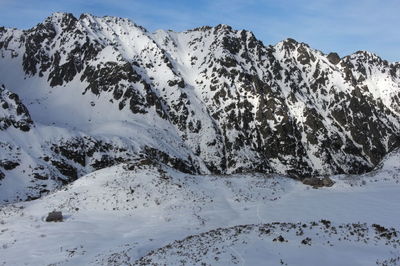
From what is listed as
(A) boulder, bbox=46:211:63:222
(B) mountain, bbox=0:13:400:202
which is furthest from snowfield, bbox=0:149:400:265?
(B) mountain, bbox=0:13:400:202

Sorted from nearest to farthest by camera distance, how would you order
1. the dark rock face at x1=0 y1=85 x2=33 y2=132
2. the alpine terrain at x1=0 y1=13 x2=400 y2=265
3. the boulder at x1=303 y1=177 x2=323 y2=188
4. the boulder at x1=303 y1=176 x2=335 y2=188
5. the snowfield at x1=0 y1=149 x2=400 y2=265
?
the snowfield at x1=0 y1=149 x2=400 y2=265 < the alpine terrain at x1=0 y1=13 x2=400 y2=265 < the boulder at x1=303 y1=176 x2=335 y2=188 < the boulder at x1=303 y1=177 x2=323 y2=188 < the dark rock face at x1=0 y1=85 x2=33 y2=132

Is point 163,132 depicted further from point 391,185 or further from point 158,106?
point 391,185

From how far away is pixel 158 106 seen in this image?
163375mm

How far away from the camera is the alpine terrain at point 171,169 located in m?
23.8

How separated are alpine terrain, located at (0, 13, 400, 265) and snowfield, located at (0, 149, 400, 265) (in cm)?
14

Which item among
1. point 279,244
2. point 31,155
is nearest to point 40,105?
point 31,155

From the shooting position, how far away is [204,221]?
112 ft

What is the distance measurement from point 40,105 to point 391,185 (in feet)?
485

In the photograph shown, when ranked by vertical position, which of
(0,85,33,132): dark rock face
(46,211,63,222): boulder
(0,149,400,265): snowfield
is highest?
(0,85,33,132): dark rock face

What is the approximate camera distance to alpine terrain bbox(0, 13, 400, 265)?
78.1 ft

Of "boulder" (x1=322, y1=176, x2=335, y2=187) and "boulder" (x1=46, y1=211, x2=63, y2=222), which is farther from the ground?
"boulder" (x1=46, y1=211, x2=63, y2=222)

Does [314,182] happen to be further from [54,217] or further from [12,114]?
[12,114]

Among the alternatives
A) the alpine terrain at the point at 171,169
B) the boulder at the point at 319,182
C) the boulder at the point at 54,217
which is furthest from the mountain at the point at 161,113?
the boulder at the point at 319,182

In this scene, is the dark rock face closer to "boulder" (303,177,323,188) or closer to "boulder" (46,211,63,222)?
"boulder" (46,211,63,222)
